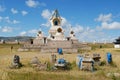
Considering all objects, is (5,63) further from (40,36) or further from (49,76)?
(40,36)

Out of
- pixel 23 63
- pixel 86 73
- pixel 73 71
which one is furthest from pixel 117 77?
pixel 23 63

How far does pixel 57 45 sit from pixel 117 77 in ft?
103

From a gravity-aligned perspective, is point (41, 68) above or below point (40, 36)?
below

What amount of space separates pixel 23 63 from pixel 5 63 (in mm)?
2200

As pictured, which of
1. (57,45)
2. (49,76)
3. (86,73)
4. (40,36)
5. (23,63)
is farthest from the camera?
(40,36)

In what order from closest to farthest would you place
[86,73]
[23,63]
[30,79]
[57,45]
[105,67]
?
[30,79] → [86,73] → [105,67] → [23,63] → [57,45]

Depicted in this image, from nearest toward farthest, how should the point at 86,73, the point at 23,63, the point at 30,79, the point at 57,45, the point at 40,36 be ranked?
1. the point at 30,79
2. the point at 86,73
3. the point at 23,63
4. the point at 57,45
5. the point at 40,36

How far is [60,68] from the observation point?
25703mm

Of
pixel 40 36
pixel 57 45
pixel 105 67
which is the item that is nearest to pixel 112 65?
pixel 105 67

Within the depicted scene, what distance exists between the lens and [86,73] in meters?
24.4

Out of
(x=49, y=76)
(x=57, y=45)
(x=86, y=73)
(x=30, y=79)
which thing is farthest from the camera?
(x=57, y=45)

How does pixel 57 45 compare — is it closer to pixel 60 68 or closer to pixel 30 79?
pixel 60 68

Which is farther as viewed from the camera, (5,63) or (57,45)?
(57,45)

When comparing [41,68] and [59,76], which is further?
[41,68]
